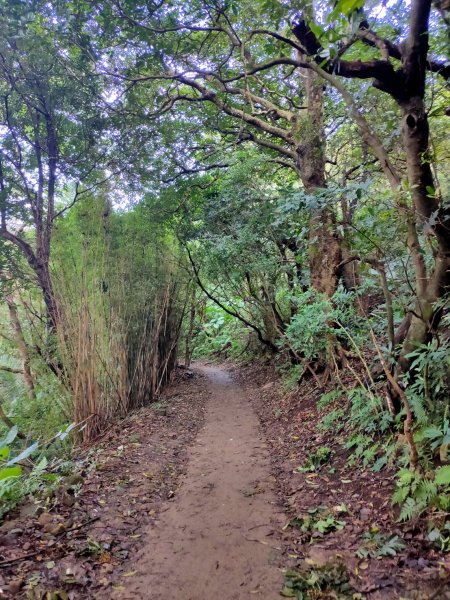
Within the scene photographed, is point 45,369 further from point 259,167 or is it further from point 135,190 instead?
point 259,167

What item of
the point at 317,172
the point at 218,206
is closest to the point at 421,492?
the point at 317,172

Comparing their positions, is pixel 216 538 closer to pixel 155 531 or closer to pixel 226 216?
pixel 155 531

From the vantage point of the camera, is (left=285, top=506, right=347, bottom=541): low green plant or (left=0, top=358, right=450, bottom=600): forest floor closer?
(left=0, top=358, right=450, bottom=600): forest floor

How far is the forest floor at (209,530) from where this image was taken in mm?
1853

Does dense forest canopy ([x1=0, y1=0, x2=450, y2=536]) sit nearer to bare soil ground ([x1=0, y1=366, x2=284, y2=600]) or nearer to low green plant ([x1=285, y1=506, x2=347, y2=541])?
low green plant ([x1=285, y1=506, x2=347, y2=541])

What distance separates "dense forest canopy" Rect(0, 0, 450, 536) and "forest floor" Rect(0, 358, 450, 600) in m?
0.32

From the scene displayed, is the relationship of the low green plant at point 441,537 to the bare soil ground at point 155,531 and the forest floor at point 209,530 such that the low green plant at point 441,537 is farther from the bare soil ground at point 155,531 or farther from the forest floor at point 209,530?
the bare soil ground at point 155,531

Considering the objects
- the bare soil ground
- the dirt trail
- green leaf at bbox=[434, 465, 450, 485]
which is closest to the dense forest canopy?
green leaf at bbox=[434, 465, 450, 485]

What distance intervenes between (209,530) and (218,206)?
5.55 meters

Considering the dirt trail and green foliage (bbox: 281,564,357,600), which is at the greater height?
green foliage (bbox: 281,564,357,600)

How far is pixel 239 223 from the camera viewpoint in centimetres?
663

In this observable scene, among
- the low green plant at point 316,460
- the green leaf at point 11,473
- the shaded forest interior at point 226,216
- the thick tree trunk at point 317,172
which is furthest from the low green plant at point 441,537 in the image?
the thick tree trunk at point 317,172

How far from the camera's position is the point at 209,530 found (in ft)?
7.97

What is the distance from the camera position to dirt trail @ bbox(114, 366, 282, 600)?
6.25ft
